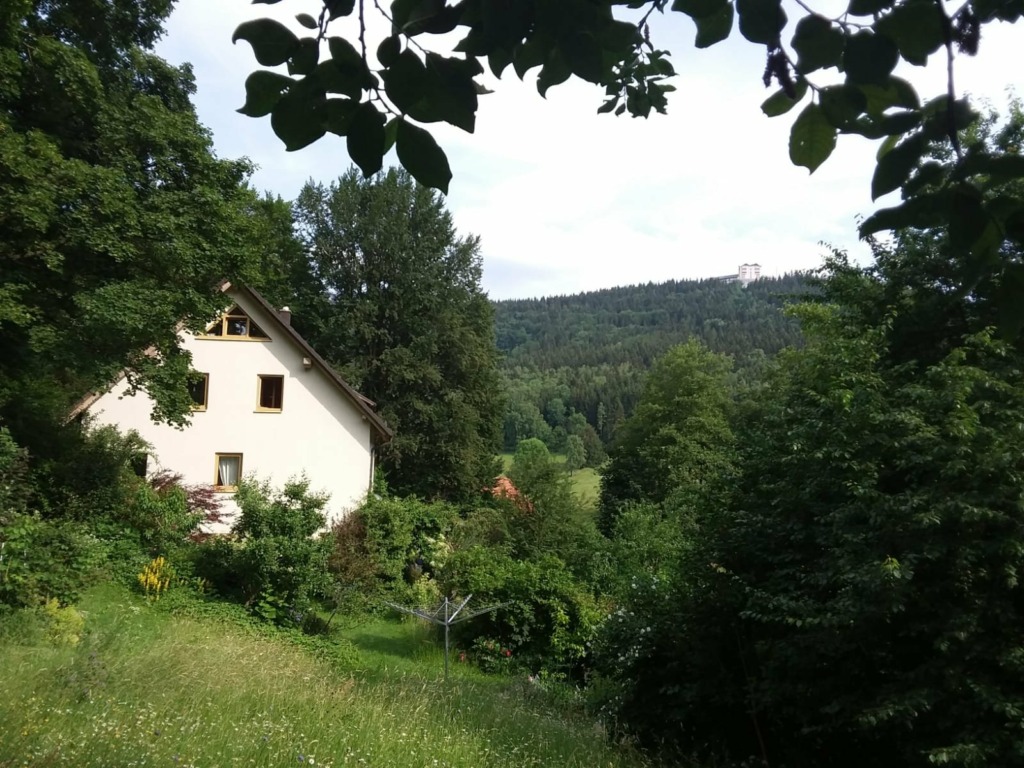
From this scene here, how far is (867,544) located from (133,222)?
36.9ft

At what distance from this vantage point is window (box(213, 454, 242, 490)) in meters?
20.4

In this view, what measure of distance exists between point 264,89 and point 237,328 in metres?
21.2

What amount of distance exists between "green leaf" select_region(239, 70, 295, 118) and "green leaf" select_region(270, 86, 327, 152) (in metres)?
0.02

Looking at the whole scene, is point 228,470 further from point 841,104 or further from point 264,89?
point 841,104

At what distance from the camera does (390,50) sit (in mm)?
1164

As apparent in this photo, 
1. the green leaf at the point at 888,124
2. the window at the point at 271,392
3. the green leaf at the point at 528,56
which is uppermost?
the window at the point at 271,392

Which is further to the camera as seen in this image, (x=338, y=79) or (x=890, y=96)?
(x=890, y=96)

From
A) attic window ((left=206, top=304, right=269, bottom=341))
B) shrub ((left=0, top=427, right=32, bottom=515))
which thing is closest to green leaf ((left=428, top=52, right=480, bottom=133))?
shrub ((left=0, top=427, right=32, bottom=515))

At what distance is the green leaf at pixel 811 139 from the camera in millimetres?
1371

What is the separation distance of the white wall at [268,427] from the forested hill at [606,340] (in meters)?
11.6

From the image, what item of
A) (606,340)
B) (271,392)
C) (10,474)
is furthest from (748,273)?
(10,474)

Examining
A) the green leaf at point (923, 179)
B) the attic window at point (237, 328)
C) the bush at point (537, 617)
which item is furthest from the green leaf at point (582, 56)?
Answer: the attic window at point (237, 328)

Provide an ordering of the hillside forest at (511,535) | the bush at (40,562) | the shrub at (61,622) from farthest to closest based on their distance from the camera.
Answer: the bush at (40,562) < the shrub at (61,622) < the hillside forest at (511,535)

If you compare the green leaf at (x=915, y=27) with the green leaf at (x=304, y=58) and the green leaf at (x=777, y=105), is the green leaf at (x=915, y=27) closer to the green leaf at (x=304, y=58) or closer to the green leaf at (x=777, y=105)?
the green leaf at (x=777, y=105)
